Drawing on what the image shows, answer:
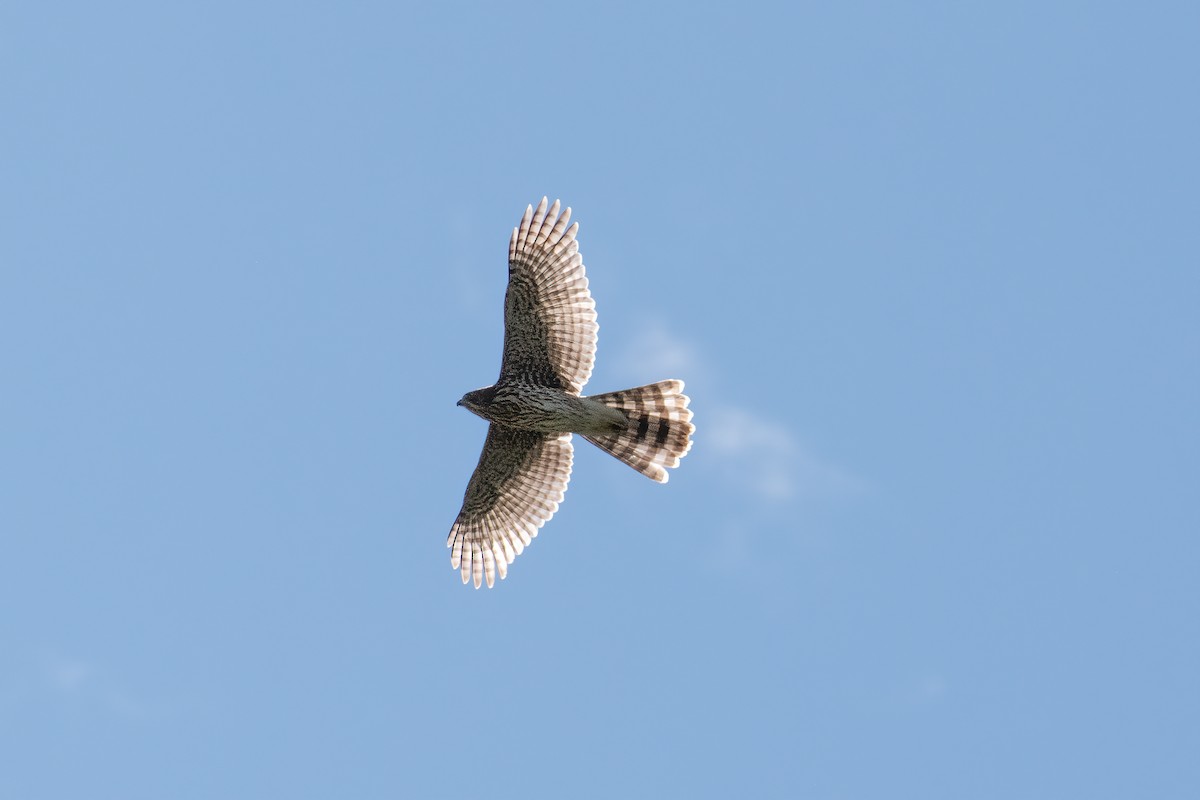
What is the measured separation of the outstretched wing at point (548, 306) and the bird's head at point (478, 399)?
0.33 m

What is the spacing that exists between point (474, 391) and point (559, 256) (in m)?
1.72

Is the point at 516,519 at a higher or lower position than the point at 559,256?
lower

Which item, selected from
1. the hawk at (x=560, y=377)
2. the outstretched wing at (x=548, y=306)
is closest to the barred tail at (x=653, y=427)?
the hawk at (x=560, y=377)

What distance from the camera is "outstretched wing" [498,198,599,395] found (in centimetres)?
1919

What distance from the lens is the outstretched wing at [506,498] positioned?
20.2 m

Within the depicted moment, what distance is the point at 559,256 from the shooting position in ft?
63.0

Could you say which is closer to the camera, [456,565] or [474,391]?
[474,391]

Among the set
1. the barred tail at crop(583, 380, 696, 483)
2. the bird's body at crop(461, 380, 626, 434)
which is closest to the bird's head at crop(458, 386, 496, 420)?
the bird's body at crop(461, 380, 626, 434)

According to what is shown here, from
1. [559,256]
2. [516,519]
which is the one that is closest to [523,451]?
[516,519]

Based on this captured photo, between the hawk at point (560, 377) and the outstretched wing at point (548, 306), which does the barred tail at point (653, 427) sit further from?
the outstretched wing at point (548, 306)

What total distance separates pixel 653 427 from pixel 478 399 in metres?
1.90

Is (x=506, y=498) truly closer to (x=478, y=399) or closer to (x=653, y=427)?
(x=478, y=399)

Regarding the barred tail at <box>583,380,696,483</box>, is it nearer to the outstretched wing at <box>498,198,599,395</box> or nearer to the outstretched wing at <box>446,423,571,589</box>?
the outstretched wing at <box>498,198,599,395</box>

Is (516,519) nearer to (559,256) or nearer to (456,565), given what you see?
(456,565)
